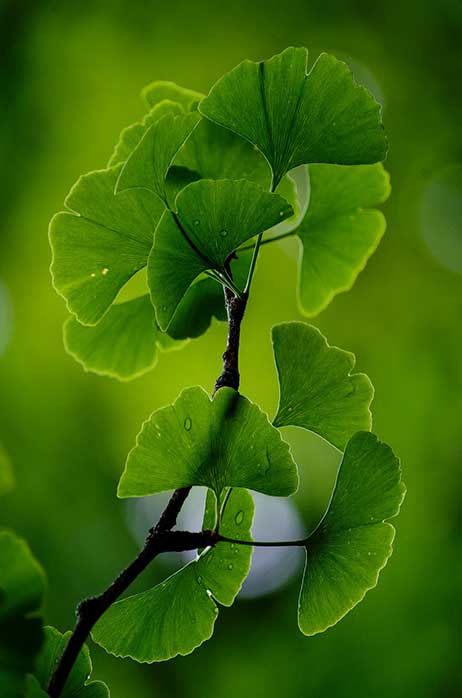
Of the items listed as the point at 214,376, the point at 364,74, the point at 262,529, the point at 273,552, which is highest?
the point at 364,74

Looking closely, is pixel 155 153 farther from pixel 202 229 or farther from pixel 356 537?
pixel 356 537

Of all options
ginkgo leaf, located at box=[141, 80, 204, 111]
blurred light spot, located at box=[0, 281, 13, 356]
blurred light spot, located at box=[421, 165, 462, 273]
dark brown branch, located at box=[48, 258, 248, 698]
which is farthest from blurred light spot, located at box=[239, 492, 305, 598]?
dark brown branch, located at box=[48, 258, 248, 698]

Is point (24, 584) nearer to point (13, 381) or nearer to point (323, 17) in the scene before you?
point (13, 381)

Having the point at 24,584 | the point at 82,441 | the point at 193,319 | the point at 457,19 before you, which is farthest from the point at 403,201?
the point at 24,584

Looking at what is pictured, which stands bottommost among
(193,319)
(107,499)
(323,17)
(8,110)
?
(107,499)

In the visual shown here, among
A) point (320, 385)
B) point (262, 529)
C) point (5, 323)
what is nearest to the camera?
point (320, 385)

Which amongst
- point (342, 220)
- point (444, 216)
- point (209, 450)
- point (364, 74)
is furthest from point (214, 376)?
point (209, 450)
